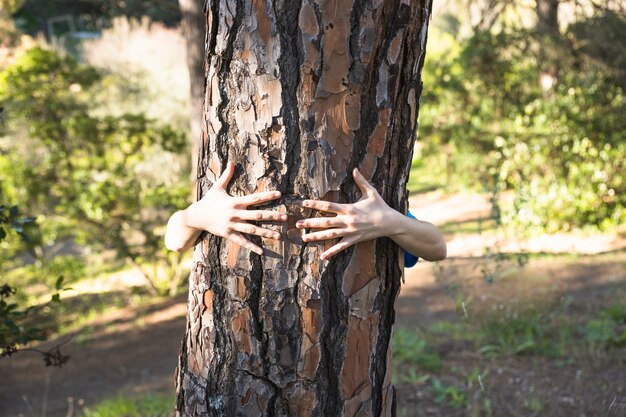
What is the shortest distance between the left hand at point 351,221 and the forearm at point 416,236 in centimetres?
4

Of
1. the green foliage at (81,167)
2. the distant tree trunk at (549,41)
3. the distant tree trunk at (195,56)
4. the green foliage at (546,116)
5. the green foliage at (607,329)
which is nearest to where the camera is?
the green foliage at (607,329)

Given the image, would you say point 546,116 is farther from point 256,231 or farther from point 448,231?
point 256,231

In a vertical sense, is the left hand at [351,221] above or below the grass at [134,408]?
above

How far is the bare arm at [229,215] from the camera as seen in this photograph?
1771mm

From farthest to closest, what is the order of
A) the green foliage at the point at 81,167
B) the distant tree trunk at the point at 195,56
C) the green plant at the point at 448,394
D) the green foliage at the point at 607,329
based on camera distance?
the green foliage at the point at 81,167
the distant tree trunk at the point at 195,56
the green foliage at the point at 607,329
the green plant at the point at 448,394

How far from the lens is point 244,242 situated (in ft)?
5.90

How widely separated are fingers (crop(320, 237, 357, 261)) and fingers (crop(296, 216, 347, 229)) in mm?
47

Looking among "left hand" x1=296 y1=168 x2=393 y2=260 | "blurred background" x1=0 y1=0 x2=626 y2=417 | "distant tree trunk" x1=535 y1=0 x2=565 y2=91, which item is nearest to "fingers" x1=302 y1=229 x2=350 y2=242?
"left hand" x1=296 y1=168 x2=393 y2=260

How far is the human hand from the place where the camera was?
5.81 feet

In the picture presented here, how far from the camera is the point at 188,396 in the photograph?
198 centimetres

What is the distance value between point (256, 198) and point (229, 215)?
10 cm

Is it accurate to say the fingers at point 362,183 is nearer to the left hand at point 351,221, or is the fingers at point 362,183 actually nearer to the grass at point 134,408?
the left hand at point 351,221

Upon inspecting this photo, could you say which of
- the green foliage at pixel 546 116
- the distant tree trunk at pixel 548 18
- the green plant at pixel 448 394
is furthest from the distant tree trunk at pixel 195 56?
the distant tree trunk at pixel 548 18

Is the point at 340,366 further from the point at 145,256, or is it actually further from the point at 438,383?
the point at 145,256
